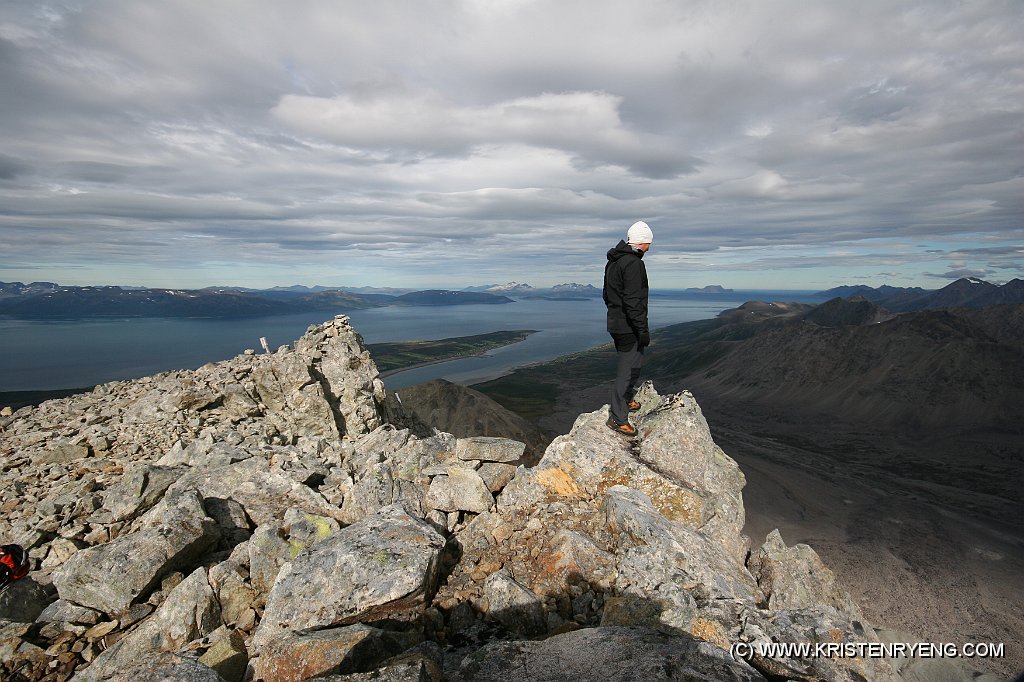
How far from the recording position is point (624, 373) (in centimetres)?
1273

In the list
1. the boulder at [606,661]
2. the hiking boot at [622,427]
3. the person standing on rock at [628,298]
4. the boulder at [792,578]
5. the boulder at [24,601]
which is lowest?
the boulder at [792,578]

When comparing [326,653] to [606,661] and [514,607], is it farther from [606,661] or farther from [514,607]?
[606,661]

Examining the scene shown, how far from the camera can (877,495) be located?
274 feet

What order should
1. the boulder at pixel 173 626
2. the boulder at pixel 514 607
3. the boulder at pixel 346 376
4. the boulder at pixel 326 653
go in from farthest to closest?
the boulder at pixel 346 376 < the boulder at pixel 514 607 < the boulder at pixel 173 626 < the boulder at pixel 326 653

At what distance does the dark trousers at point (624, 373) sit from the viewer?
488 inches

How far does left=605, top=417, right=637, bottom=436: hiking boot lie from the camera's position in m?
13.4

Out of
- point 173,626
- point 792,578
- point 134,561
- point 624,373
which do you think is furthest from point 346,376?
point 792,578

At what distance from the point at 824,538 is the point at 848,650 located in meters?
75.5

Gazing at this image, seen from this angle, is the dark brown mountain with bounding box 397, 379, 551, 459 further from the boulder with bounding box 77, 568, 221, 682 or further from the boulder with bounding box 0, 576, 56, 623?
the boulder with bounding box 77, 568, 221, 682

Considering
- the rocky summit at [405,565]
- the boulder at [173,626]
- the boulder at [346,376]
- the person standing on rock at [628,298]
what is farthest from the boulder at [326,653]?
the boulder at [346,376]

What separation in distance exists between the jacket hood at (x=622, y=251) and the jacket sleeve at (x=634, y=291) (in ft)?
0.85

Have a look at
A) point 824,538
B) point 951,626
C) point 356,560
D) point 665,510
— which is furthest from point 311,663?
point 824,538

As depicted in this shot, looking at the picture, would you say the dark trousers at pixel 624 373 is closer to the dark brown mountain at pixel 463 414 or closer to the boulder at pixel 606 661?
the boulder at pixel 606 661

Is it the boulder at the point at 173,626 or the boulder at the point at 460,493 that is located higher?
the boulder at the point at 460,493
